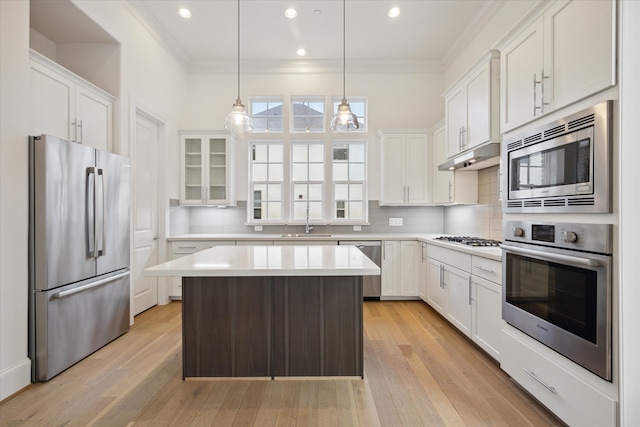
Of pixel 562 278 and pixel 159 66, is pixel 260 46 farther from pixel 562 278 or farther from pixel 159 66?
pixel 562 278

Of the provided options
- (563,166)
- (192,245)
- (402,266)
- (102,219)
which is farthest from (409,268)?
(102,219)

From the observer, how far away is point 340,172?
4.97 metres

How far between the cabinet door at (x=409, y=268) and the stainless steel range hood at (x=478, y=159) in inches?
43.7

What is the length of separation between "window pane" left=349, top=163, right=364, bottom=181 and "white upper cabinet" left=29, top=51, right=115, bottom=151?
3143 millimetres

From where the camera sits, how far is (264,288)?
2.25 metres

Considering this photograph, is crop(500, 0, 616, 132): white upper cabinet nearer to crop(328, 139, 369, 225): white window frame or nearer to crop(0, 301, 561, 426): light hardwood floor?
crop(0, 301, 561, 426): light hardwood floor

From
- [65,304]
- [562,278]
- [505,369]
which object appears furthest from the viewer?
[65,304]

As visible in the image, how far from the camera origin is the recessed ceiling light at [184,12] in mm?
3611

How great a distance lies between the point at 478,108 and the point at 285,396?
2889 mm

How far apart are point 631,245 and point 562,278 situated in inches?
15.2

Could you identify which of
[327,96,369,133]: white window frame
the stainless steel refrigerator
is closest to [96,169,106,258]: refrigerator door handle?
the stainless steel refrigerator

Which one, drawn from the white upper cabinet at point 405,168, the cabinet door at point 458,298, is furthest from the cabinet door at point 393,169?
the cabinet door at point 458,298

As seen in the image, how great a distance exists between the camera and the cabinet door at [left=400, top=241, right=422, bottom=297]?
427 cm

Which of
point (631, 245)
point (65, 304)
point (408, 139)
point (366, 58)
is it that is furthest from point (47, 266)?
point (366, 58)
